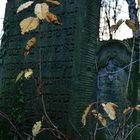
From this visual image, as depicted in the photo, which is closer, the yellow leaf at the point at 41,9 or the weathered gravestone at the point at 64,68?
the yellow leaf at the point at 41,9

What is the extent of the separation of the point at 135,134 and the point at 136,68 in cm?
135

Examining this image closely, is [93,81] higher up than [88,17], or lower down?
lower down

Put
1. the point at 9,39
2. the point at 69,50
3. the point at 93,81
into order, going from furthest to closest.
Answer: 1. the point at 9,39
2. the point at 93,81
3. the point at 69,50

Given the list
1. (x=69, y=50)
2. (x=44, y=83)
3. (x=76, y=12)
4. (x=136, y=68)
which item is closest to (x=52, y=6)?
(x=76, y=12)

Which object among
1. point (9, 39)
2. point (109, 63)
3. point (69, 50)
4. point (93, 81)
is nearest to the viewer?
point (69, 50)

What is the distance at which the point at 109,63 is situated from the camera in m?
7.41

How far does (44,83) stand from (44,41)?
19.6 inches

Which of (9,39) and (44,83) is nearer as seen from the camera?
(44,83)

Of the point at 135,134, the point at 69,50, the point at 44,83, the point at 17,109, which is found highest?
the point at 69,50

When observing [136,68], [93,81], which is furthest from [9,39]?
[136,68]

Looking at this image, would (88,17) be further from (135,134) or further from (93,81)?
(135,134)

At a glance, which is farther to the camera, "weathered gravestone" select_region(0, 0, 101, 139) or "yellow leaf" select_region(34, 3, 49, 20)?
"weathered gravestone" select_region(0, 0, 101, 139)

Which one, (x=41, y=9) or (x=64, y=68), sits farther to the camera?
(x=64, y=68)

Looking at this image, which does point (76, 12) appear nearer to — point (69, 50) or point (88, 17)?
point (88, 17)
